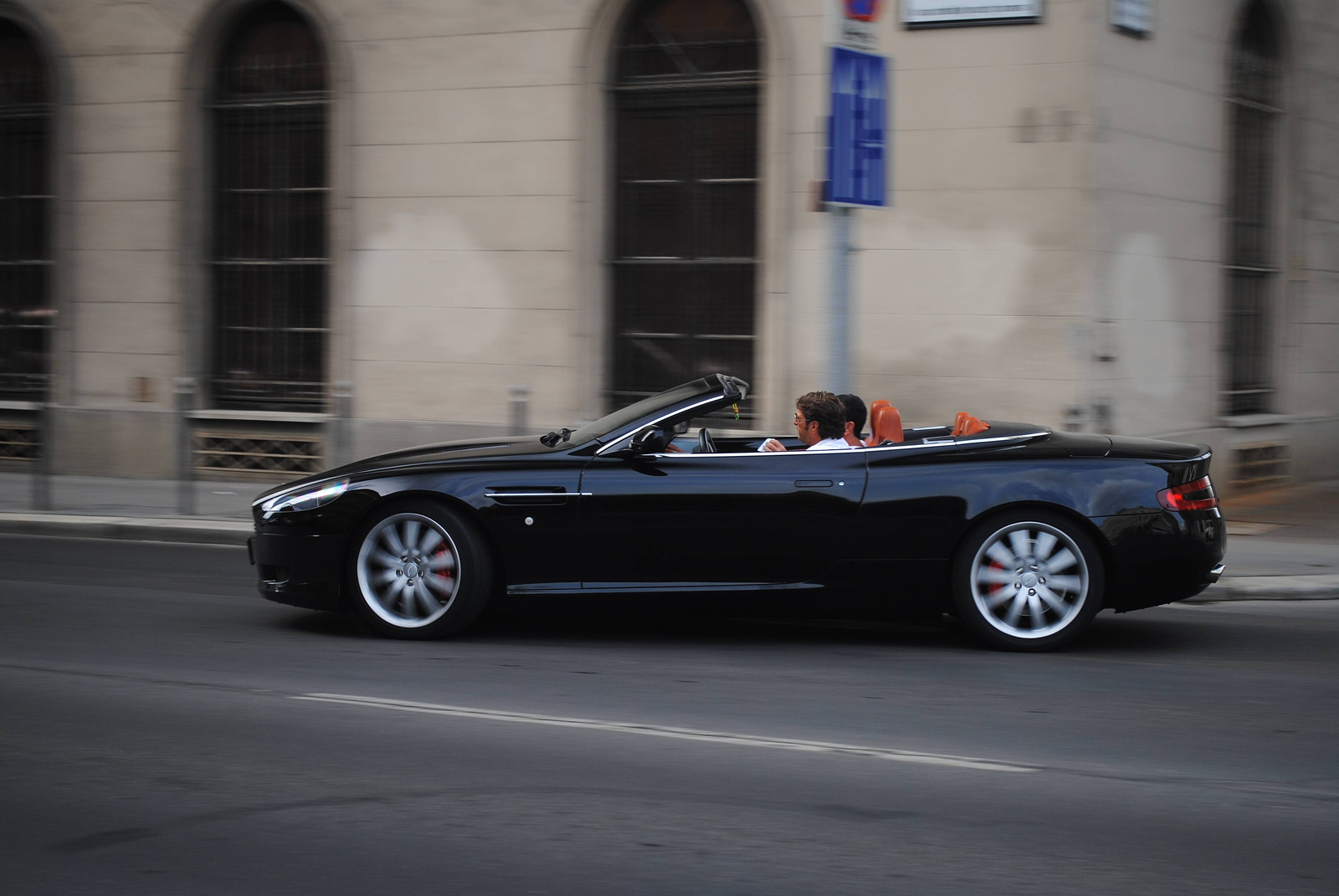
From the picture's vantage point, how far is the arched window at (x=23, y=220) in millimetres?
16297

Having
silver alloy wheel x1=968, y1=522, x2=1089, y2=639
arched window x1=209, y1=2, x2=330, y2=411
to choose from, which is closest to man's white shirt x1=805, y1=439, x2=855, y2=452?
silver alloy wheel x1=968, y1=522, x2=1089, y2=639

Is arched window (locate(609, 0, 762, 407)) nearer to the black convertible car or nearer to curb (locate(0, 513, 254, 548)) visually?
curb (locate(0, 513, 254, 548))

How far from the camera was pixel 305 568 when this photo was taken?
23.4 feet

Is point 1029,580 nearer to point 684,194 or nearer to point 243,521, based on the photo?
point 243,521

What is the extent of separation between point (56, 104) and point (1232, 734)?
47.1 feet

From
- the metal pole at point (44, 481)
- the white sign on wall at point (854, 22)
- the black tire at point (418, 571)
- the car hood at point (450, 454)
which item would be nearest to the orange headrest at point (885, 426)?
the car hood at point (450, 454)

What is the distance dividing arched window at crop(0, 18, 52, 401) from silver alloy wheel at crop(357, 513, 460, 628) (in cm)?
1068

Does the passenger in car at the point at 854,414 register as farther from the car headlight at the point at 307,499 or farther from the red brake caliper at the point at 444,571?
the car headlight at the point at 307,499

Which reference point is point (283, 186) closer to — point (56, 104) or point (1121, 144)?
point (56, 104)

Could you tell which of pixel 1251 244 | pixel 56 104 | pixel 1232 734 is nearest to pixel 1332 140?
pixel 1251 244

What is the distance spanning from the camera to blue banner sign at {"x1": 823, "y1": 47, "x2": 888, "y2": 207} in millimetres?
9547

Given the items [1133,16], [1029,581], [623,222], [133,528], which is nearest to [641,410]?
[1029,581]

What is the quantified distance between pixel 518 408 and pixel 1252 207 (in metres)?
8.01

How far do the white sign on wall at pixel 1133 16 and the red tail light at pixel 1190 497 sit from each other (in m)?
6.60
